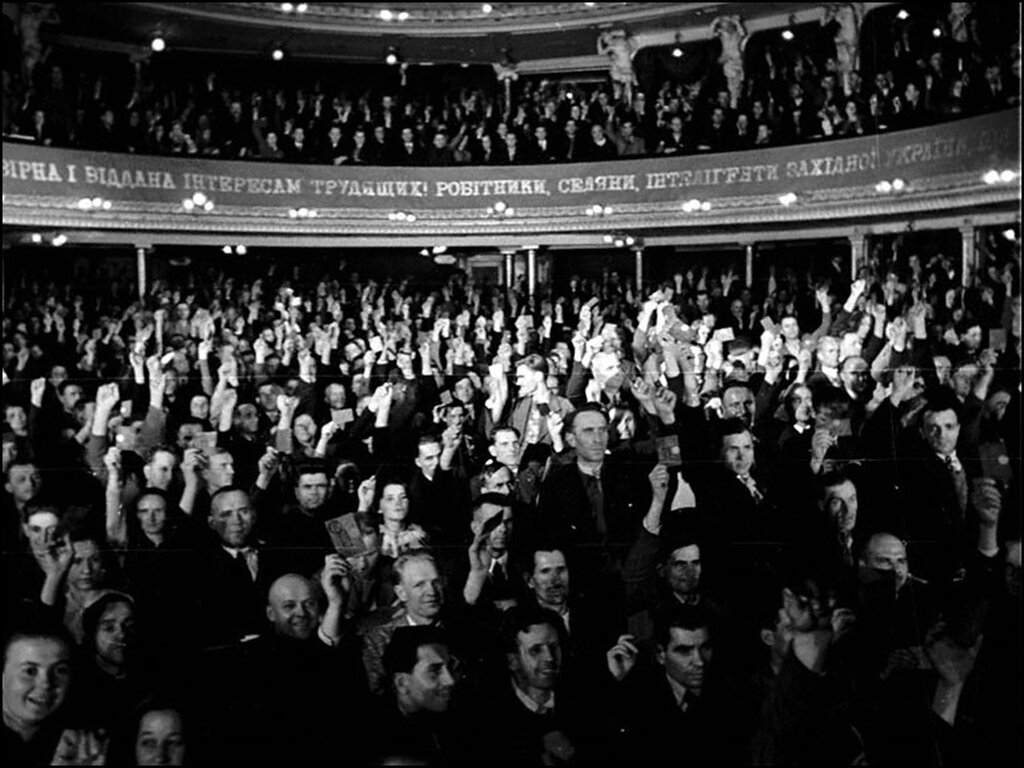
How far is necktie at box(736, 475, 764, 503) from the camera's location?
20.4 feet

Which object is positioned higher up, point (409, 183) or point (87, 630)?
point (409, 183)

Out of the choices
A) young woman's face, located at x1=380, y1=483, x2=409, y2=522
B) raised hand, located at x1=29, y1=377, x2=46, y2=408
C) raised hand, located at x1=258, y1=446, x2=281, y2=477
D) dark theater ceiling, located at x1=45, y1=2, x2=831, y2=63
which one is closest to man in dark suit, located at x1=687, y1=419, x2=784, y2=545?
young woman's face, located at x1=380, y1=483, x2=409, y2=522

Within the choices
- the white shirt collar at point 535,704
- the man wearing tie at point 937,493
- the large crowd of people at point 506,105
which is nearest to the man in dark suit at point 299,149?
the large crowd of people at point 506,105

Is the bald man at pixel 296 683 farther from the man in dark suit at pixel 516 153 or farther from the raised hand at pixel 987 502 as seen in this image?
the man in dark suit at pixel 516 153

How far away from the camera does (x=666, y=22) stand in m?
22.4

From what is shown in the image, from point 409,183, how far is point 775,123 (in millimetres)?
6202

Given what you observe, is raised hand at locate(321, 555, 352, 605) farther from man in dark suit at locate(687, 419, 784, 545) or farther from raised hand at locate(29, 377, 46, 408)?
raised hand at locate(29, 377, 46, 408)

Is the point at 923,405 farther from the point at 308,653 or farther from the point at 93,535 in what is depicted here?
the point at 93,535

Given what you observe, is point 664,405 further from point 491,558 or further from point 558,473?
point 491,558

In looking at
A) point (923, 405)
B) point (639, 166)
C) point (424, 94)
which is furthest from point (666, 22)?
point (923, 405)

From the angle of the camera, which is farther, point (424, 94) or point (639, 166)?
point (424, 94)

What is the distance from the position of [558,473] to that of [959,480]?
6.43ft

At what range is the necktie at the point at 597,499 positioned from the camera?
236 inches

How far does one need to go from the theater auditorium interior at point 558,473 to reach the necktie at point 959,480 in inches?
1.0
